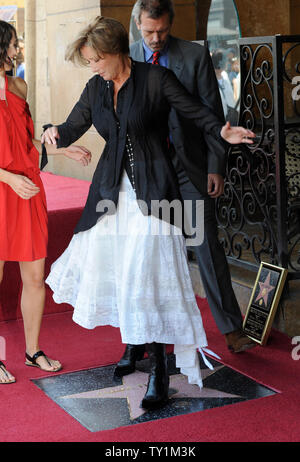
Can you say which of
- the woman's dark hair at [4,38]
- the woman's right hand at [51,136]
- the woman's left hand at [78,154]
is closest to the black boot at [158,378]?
the woman's left hand at [78,154]

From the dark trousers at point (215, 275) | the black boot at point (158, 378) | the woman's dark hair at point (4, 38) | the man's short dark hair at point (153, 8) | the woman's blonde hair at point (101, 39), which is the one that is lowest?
the black boot at point (158, 378)

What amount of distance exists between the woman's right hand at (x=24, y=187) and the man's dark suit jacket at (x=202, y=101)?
2.83 ft

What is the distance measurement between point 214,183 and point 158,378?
1.17m

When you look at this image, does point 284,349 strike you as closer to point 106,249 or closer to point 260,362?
point 260,362

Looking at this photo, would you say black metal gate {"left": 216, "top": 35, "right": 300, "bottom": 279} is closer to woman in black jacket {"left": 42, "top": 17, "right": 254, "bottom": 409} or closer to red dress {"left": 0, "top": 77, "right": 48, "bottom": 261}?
woman in black jacket {"left": 42, "top": 17, "right": 254, "bottom": 409}

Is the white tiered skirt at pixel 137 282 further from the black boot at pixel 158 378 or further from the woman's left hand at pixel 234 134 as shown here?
the woman's left hand at pixel 234 134

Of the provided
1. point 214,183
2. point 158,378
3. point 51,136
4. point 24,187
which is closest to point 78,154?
point 51,136

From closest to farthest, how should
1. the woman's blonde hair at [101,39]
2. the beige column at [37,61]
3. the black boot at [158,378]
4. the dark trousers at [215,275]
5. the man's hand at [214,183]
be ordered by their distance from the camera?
the woman's blonde hair at [101,39] → the black boot at [158,378] → the man's hand at [214,183] → the dark trousers at [215,275] → the beige column at [37,61]

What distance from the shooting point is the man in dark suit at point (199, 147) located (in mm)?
4086

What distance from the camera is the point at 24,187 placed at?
3744 mm

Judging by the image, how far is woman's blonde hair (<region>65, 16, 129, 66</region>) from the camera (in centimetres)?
334

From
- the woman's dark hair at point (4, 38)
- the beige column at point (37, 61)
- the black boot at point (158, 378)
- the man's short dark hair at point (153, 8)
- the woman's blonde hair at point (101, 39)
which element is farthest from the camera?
the beige column at point (37, 61)

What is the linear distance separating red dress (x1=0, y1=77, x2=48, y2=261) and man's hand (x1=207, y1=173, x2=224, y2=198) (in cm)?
93

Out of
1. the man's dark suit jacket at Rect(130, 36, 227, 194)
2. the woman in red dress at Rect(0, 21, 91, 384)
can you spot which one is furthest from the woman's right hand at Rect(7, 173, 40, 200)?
the man's dark suit jacket at Rect(130, 36, 227, 194)
